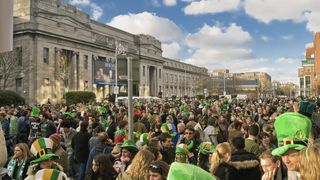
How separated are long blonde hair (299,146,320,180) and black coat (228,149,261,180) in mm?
2597

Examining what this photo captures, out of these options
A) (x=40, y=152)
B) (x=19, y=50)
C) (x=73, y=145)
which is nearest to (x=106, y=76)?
(x=19, y=50)

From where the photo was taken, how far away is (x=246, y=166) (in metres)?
5.54

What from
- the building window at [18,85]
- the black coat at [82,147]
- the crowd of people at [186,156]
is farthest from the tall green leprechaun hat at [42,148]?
the building window at [18,85]

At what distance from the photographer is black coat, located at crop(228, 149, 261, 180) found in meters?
5.47

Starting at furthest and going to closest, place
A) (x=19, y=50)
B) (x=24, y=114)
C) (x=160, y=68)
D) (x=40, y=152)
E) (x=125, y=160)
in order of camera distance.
A: 1. (x=160, y=68)
2. (x=19, y=50)
3. (x=24, y=114)
4. (x=125, y=160)
5. (x=40, y=152)

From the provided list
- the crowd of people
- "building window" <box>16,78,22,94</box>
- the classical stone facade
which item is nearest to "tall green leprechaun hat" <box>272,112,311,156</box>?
the crowd of people

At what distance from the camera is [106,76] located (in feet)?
238

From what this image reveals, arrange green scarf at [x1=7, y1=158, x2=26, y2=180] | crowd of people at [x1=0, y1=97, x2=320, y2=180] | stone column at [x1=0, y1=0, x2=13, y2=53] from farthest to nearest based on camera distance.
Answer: green scarf at [x1=7, y1=158, x2=26, y2=180], crowd of people at [x1=0, y1=97, x2=320, y2=180], stone column at [x1=0, y1=0, x2=13, y2=53]

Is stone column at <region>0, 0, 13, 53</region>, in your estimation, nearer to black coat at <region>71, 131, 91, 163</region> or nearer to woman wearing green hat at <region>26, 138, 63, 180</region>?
woman wearing green hat at <region>26, 138, 63, 180</region>

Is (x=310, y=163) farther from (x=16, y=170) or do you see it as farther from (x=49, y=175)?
(x=16, y=170)

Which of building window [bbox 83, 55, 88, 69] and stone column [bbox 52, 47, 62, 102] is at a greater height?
building window [bbox 83, 55, 88, 69]

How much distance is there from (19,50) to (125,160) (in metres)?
53.7

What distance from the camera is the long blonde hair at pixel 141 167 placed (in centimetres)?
488

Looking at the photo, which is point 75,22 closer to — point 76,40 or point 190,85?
point 76,40
